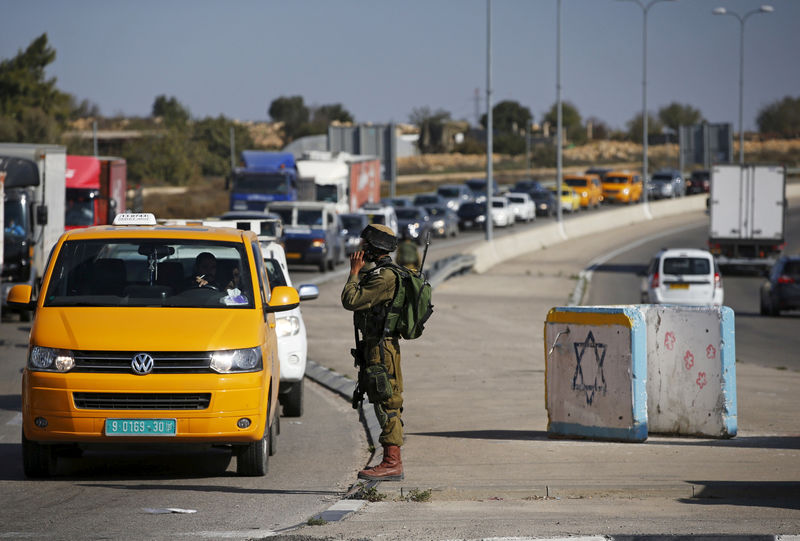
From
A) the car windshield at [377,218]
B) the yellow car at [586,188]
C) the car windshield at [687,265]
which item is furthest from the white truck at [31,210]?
the yellow car at [586,188]

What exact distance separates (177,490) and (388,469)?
1443 millimetres

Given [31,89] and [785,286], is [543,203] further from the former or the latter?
[785,286]

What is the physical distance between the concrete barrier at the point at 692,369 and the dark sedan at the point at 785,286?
19681mm

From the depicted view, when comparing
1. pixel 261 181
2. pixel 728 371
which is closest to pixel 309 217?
pixel 261 181

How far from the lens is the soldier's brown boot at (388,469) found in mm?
8781

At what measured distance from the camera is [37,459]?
927 centimetres

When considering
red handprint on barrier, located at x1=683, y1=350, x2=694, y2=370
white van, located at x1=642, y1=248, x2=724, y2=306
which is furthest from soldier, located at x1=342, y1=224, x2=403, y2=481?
white van, located at x1=642, y1=248, x2=724, y2=306

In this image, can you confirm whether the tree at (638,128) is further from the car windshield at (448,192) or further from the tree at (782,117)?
the car windshield at (448,192)

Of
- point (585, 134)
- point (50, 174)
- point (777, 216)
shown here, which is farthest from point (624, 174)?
point (585, 134)

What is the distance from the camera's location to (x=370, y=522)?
7754 millimetres

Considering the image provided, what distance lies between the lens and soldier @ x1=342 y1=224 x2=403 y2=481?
865 cm

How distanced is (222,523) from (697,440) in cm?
433

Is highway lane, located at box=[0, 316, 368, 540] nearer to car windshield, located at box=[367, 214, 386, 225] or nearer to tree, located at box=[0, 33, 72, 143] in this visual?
car windshield, located at box=[367, 214, 386, 225]

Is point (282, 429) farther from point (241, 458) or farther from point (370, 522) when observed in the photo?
point (370, 522)
